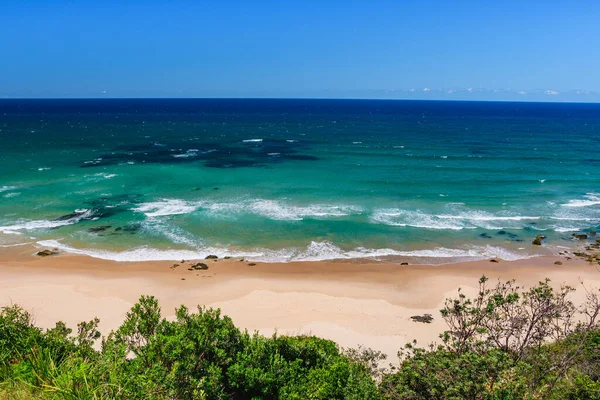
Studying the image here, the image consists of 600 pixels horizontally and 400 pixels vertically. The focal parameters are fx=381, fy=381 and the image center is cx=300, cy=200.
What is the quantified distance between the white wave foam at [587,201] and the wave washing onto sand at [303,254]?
19097mm

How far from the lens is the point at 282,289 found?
28.7 meters

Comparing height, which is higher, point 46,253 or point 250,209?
point 250,209

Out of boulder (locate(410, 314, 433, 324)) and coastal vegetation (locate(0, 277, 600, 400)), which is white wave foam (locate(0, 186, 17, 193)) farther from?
boulder (locate(410, 314, 433, 324))

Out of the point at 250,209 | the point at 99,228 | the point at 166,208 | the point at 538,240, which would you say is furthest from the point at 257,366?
the point at 166,208

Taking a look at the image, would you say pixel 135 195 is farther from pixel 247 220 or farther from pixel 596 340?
pixel 596 340

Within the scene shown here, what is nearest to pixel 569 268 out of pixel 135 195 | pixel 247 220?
pixel 247 220

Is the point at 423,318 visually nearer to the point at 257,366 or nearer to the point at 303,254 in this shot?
the point at 303,254

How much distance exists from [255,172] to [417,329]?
43.0 meters

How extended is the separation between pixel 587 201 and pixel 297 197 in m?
37.5

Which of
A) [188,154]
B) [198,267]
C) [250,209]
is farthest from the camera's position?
[188,154]

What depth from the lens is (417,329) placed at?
23.9 metres

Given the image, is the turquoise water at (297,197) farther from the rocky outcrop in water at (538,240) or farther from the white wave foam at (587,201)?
the rocky outcrop in water at (538,240)

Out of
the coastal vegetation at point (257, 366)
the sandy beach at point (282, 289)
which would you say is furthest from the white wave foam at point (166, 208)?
the coastal vegetation at point (257, 366)

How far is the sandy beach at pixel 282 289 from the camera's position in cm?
2431
